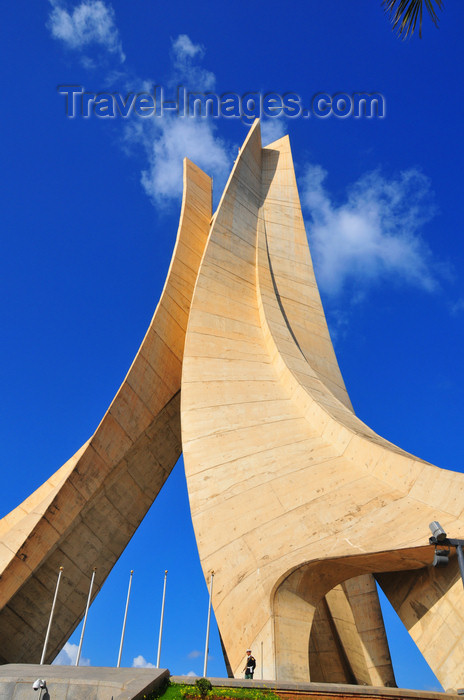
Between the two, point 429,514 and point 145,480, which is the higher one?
point 145,480

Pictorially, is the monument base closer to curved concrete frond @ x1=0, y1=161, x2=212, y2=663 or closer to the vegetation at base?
the vegetation at base

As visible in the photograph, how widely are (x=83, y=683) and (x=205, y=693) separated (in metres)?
1.17

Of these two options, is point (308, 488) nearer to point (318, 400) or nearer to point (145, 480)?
point (318, 400)

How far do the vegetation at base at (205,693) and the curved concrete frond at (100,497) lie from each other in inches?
224

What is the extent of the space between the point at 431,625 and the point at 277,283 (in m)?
9.76

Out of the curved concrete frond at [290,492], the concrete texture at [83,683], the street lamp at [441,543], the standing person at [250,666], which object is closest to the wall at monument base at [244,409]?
the curved concrete frond at [290,492]

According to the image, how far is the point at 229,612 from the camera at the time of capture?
27.5 feet

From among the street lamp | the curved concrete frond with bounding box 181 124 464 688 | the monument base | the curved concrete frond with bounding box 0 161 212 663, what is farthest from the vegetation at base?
the curved concrete frond with bounding box 0 161 212 663

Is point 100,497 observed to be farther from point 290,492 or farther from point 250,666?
point 250,666

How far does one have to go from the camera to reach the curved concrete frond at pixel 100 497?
11.0 metres

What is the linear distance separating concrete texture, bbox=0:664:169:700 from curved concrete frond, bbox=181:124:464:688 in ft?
6.61

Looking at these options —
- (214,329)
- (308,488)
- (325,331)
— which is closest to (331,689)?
(308,488)

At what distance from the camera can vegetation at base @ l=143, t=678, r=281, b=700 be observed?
18.6 feet

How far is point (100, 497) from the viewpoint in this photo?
41.2 feet
